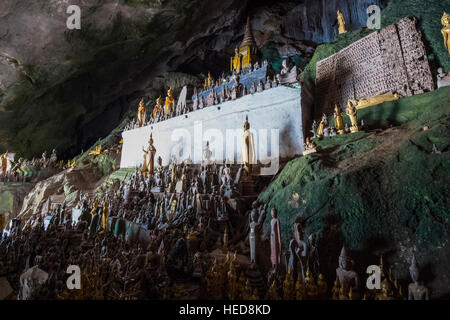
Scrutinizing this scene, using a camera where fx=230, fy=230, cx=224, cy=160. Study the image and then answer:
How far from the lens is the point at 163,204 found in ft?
34.1

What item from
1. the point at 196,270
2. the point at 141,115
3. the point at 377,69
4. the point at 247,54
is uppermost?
the point at 247,54

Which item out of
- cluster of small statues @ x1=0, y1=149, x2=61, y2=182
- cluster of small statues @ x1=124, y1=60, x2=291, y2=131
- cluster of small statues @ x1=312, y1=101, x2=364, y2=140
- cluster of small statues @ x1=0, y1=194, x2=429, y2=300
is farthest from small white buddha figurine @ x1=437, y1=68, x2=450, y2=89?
cluster of small statues @ x1=0, y1=149, x2=61, y2=182

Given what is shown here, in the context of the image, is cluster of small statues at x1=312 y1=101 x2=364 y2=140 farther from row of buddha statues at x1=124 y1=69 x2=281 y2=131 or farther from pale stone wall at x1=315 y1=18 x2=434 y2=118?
row of buddha statues at x1=124 y1=69 x2=281 y2=131

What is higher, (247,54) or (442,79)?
(247,54)

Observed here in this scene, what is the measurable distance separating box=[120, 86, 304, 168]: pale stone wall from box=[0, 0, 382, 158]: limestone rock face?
827cm

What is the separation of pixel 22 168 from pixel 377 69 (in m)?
33.4

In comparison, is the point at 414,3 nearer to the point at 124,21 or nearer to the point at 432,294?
the point at 432,294

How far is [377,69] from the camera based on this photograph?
44.0ft

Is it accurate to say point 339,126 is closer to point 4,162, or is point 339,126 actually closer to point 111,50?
point 111,50

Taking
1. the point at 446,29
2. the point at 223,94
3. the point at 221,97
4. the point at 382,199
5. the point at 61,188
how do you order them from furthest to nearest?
the point at 61,188, the point at 223,94, the point at 221,97, the point at 446,29, the point at 382,199

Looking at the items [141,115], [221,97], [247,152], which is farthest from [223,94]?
[141,115]

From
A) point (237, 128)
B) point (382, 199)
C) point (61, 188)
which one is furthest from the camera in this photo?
point (61, 188)

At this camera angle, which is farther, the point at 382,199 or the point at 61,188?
the point at 61,188

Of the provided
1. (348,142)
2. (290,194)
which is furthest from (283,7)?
(290,194)
